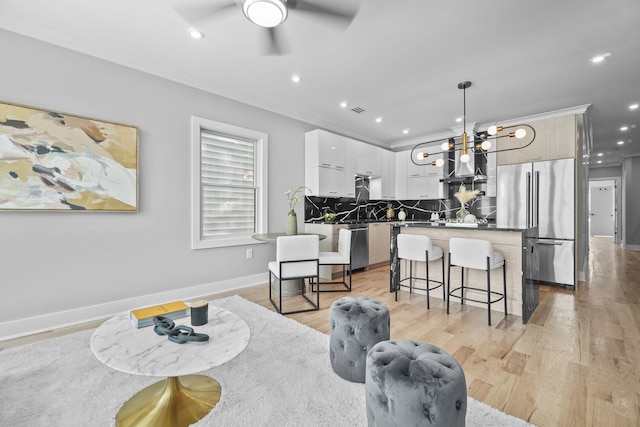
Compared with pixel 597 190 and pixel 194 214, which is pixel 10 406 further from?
pixel 597 190

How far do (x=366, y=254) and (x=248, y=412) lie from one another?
393 cm

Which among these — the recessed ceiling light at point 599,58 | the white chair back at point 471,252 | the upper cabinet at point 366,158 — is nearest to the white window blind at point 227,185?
the upper cabinet at point 366,158

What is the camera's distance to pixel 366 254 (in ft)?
17.4

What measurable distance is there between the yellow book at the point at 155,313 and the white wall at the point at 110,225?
5.48ft

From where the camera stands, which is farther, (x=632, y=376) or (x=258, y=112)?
(x=258, y=112)

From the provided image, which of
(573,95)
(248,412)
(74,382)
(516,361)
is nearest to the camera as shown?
(248,412)

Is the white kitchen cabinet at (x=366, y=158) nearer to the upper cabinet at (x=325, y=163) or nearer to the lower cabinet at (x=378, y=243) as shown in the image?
the upper cabinet at (x=325, y=163)

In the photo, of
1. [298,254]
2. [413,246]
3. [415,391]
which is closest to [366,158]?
[413,246]

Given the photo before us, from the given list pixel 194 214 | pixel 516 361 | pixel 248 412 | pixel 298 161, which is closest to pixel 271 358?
pixel 248 412

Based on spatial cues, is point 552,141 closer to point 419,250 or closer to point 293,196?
point 419,250

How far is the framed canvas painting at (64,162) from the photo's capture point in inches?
98.6

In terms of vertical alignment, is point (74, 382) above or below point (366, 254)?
below

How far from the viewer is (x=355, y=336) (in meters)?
1.89

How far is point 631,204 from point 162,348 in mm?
11732
